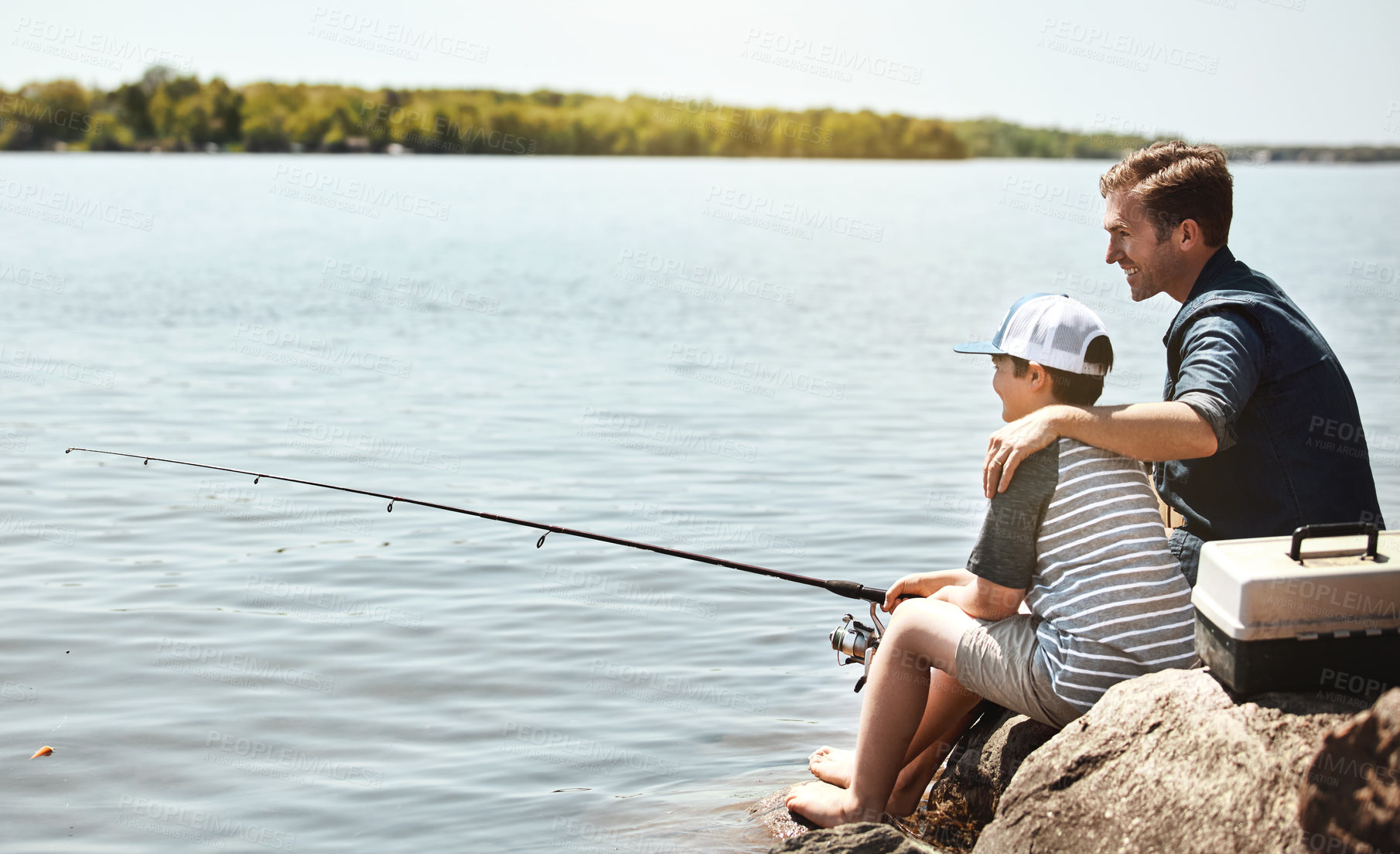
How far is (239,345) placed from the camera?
570 inches

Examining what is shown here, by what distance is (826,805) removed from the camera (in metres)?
3.36

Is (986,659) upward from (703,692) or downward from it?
upward

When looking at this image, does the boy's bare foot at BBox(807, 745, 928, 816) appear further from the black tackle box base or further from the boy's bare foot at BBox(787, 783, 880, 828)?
the black tackle box base

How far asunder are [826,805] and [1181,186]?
5.71 feet

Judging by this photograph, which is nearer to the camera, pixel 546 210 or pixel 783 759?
pixel 783 759

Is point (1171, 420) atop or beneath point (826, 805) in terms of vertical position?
atop

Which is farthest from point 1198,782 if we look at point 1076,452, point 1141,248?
point 1141,248

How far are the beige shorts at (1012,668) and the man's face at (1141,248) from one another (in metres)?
0.93

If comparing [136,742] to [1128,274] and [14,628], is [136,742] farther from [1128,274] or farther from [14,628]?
[1128,274]

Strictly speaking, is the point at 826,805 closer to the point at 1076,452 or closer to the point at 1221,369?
the point at 1076,452

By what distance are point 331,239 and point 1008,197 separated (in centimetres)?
3184

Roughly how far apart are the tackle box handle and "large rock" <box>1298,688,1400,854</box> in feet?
1.01

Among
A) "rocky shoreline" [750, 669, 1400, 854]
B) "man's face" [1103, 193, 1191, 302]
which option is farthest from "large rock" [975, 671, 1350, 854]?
"man's face" [1103, 193, 1191, 302]

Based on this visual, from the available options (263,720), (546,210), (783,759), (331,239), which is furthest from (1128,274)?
(546,210)
